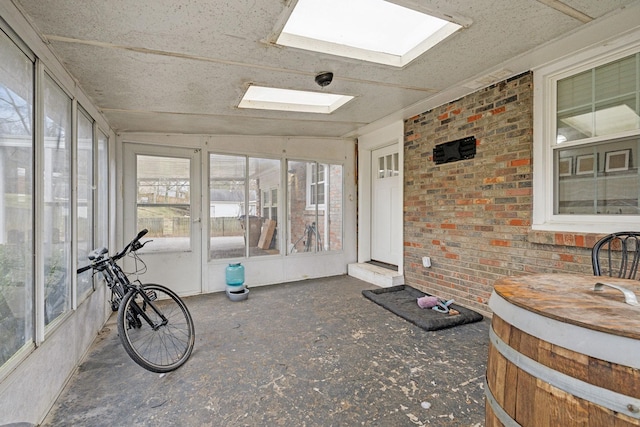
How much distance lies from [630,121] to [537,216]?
36.3 inches

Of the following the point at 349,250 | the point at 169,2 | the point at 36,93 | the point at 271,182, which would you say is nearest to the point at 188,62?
the point at 169,2

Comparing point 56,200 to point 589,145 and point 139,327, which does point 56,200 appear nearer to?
point 139,327

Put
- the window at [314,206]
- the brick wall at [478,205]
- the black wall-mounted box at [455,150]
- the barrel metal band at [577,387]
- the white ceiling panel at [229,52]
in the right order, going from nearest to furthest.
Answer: the barrel metal band at [577,387], the white ceiling panel at [229,52], the brick wall at [478,205], the black wall-mounted box at [455,150], the window at [314,206]

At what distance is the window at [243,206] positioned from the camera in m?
4.22

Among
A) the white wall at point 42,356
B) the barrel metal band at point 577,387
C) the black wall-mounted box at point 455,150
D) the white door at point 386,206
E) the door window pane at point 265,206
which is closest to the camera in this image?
the barrel metal band at point 577,387

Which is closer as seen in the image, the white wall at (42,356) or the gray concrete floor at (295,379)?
the white wall at (42,356)

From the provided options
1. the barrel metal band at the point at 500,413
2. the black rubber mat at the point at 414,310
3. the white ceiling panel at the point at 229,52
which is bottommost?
the black rubber mat at the point at 414,310

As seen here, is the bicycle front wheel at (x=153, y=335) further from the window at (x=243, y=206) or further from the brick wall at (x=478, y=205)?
the brick wall at (x=478, y=205)

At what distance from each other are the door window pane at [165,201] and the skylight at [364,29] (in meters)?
2.65

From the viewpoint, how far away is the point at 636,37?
2.10m

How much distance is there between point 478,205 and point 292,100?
7.85ft

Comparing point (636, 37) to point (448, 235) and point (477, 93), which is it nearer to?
point (477, 93)

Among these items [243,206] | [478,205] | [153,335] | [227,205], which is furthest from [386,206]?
[153,335]

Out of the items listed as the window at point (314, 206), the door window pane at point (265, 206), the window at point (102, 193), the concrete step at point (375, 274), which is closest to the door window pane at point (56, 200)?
the window at point (102, 193)
